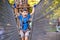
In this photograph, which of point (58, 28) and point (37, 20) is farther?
point (37, 20)

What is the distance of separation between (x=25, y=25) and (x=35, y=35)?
3.77 feet

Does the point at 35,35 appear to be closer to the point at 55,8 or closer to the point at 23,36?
the point at 55,8

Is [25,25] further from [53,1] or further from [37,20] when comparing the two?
[53,1]

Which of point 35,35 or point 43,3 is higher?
point 43,3

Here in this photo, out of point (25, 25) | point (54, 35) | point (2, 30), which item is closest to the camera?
point (54, 35)

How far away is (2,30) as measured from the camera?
1106 millimetres

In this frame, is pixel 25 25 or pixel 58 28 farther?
pixel 25 25

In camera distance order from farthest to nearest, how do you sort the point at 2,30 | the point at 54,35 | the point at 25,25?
1. the point at 25,25
2. the point at 2,30
3. the point at 54,35

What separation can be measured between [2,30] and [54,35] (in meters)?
0.32

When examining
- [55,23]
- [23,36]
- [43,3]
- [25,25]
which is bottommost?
[23,36]

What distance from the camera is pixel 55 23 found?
3.26ft

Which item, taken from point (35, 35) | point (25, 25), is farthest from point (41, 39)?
point (25, 25)

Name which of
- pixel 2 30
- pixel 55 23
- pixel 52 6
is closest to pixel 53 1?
pixel 52 6

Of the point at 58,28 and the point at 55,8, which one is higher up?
the point at 55,8
